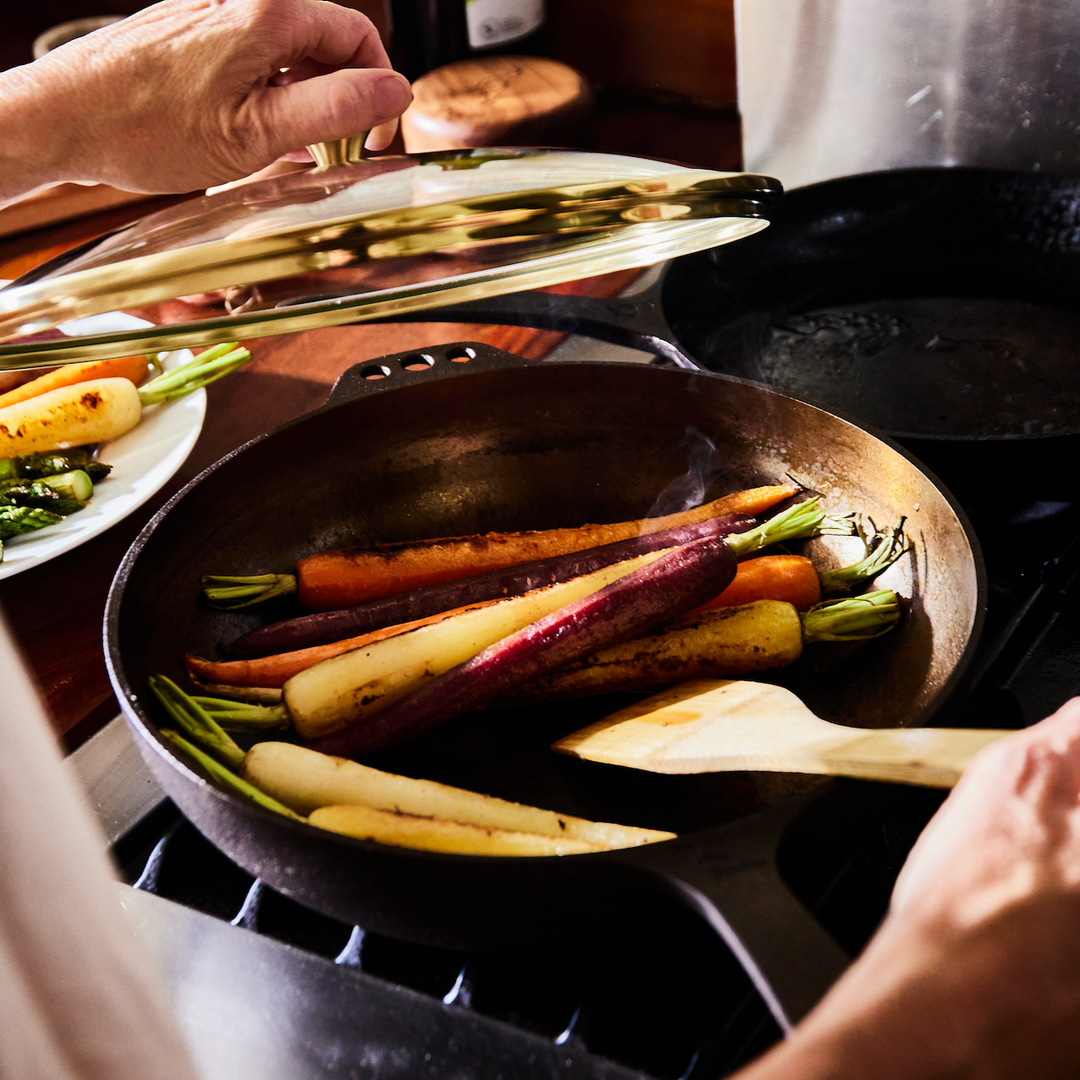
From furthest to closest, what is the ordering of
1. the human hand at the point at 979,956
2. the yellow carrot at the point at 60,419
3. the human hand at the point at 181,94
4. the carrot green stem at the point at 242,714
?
the yellow carrot at the point at 60,419, the human hand at the point at 181,94, the carrot green stem at the point at 242,714, the human hand at the point at 979,956

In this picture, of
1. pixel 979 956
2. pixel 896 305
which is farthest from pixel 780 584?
pixel 896 305

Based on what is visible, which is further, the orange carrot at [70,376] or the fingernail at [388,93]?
the orange carrot at [70,376]

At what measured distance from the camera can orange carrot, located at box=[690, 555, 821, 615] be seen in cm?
88

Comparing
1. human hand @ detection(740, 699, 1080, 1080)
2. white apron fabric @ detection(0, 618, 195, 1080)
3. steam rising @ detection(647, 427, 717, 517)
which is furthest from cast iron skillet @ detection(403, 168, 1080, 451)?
white apron fabric @ detection(0, 618, 195, 1080)

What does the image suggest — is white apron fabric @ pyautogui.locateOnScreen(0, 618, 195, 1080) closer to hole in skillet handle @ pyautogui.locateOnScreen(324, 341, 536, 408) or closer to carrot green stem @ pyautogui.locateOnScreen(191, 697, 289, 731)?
carrot green stem @ pyautogui.locateOnScreen(191, 697, 289, 731)

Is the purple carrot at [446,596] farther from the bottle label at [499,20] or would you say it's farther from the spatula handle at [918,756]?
the bottle label at [499,20]

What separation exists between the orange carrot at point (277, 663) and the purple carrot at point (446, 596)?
1cm

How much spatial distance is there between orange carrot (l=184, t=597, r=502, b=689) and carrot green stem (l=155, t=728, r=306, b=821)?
132 millimetres

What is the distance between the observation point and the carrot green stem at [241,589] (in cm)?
88

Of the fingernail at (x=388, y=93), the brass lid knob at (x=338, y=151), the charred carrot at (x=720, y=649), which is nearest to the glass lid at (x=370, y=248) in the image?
the brass lid knob at (x=338, y=151)

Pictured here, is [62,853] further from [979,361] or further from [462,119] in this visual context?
[462,119]

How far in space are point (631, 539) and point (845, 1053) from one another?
22.9 inches

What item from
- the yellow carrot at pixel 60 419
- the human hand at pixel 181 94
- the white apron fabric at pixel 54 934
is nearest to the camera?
the white apron fabric at pixel 54 934

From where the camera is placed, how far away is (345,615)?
2.90ft
